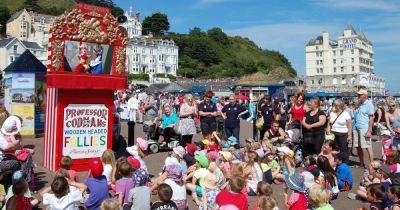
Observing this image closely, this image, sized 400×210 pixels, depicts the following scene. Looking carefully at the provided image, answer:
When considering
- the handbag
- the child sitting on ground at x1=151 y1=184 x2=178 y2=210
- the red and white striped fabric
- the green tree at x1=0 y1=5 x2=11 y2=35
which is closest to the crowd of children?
the child sitting on ground at x1=151 y1=184 x2=178 y2=210

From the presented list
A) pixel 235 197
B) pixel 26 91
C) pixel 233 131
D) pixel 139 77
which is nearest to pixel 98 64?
pixel 233 131

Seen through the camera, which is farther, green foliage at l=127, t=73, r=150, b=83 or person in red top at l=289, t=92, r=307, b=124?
green foliage at l=127, t=73, r=150, b=83

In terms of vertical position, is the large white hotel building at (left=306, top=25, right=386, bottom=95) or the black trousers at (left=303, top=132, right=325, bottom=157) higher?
the large white hotel building at (left=306, top=25, right=386, bottom=95)

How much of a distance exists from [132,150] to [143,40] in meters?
117

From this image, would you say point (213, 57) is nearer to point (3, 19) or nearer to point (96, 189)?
point (3, 19)

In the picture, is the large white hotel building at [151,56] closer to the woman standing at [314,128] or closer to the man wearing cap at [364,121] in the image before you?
the woman standing at [314,128]

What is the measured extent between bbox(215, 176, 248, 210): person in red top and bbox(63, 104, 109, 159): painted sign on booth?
15.6 feet

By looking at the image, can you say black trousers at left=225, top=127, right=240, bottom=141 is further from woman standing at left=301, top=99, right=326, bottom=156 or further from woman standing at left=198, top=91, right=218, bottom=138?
woman standing at left=301, top=99, right=326, bottom=156

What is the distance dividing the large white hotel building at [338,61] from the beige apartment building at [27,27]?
75.6m

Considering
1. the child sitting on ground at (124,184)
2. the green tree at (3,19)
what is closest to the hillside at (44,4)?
the green tree at (3,19)

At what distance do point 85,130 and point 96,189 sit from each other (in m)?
3.91

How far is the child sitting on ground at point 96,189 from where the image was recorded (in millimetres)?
6195

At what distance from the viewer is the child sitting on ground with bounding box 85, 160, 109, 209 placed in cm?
620

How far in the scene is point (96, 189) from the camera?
6.20 metres
